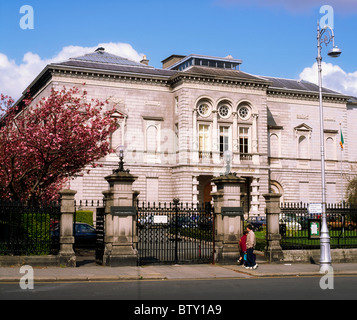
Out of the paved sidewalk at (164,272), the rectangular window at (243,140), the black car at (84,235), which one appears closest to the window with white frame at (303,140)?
the rectangular window at (243,140)

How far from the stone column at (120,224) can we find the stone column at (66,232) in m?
1.38

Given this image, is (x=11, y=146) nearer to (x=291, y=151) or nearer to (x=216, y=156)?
(x=216, y=156)

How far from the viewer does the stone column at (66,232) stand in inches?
766

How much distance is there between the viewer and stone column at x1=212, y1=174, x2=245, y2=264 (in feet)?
70.8

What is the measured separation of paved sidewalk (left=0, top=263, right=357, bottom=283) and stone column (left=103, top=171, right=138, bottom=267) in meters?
0.68

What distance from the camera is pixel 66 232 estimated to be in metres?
19.6

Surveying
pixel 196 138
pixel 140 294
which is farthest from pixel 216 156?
pixel 140 294

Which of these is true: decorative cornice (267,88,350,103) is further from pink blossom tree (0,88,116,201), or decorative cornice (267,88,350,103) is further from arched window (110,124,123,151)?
pink blossom tree (0,88,116,201)

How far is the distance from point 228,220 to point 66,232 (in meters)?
6.74

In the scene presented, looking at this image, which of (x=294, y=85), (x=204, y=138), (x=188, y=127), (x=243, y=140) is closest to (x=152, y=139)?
(x=188, y=127)

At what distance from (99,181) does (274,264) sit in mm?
30710

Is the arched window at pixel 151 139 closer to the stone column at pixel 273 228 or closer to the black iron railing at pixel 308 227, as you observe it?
the black iron railing at pixel 308 227

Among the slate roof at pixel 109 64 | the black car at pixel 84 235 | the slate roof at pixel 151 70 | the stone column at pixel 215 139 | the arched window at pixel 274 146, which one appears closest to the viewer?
the black car at pixel 84 235

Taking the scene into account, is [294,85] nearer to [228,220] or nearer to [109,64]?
[109,64]
